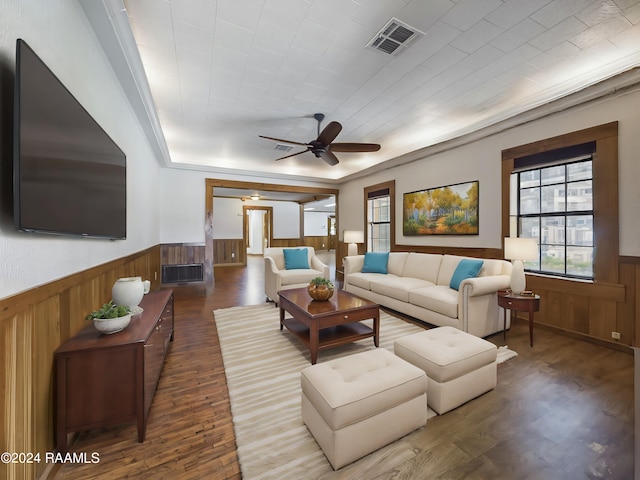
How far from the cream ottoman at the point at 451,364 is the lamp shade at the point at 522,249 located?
1.46 meters

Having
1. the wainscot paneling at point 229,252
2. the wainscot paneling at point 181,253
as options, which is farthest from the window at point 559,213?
the wainscot paneling at point 229,252

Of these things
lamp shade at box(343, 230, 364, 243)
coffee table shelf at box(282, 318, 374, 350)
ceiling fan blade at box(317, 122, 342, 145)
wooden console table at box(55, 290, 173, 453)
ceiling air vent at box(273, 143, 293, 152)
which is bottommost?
coffee table shelf at box(282, 318, 374, 350)

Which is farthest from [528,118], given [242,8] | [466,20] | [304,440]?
[304,440]

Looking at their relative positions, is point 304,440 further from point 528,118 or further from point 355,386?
point 528,118

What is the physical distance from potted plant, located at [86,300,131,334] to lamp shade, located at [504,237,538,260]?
368cm

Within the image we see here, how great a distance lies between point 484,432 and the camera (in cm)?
162

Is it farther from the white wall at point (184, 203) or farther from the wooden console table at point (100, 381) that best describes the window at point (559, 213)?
the white wall at point (184, 203)

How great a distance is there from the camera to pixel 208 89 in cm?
313

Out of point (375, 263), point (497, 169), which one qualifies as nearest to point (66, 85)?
point (375, 263)

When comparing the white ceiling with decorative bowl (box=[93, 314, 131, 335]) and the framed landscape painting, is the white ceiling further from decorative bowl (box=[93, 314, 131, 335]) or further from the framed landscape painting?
decorative bowl (box=[93, 314, 131, 335])

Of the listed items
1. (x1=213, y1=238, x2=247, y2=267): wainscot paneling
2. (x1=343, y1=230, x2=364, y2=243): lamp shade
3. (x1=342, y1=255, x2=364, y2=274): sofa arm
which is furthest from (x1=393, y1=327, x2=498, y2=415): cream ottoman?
(x1=213, y1=238, x2=247, y2=267): wainscot paneling

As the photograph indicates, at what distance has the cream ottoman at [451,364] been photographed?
69.9 inches

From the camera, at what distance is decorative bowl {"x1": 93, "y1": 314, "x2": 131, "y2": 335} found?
1.56 meters

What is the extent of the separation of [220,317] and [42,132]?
3046mm
